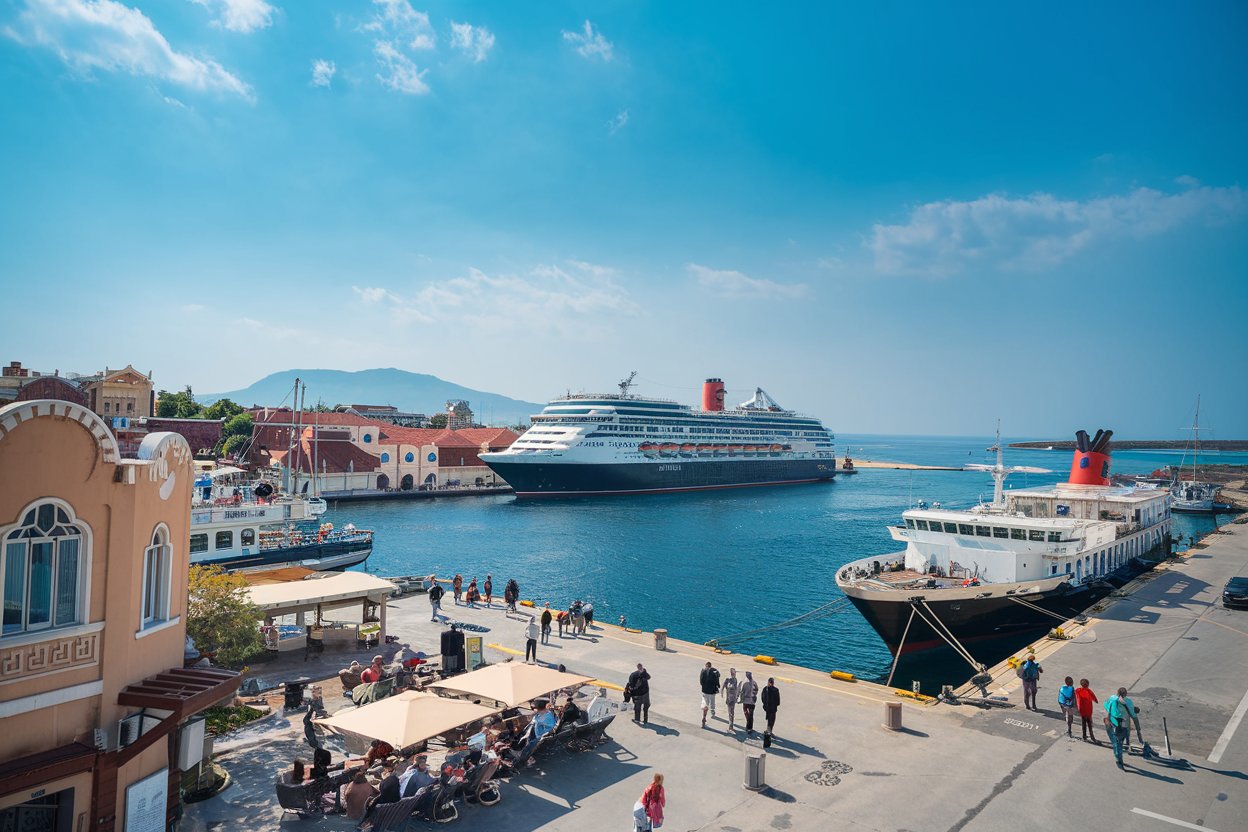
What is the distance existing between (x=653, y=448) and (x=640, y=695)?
238 feet

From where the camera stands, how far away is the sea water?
90.9ft

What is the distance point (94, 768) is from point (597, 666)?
33.4ft

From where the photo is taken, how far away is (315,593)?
1611cm

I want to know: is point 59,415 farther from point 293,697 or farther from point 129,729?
point 293,697

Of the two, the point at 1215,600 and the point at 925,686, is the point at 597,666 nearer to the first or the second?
the point at 925,686

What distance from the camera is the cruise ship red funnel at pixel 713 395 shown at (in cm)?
10169

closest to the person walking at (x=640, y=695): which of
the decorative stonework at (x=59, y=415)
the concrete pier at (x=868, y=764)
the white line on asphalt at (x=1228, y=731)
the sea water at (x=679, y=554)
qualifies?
the concrete pier at (x=868, y=764)

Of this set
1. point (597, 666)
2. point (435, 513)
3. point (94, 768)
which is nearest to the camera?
point (94, 768)

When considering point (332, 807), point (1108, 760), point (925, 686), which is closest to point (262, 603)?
point (332, 807)

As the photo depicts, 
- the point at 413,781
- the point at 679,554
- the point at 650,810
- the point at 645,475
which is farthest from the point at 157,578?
the point at 645,475

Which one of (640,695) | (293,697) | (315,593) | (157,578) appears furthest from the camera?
(315,593)

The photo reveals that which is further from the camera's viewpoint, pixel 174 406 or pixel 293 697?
pixel 174 406

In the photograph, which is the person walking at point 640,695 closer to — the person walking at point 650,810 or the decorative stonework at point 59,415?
the person walking at point 650,810

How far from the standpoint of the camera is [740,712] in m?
13.4
